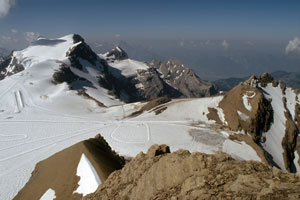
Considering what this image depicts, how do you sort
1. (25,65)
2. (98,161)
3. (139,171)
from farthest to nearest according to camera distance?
(25,65), (98,161), (139,171)

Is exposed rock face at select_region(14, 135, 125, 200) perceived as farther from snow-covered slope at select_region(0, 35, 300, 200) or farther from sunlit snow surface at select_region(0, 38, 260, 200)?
sunlit snow surface at select_region(0, 38, 260, 200)

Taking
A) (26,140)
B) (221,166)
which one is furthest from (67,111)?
(221,166)

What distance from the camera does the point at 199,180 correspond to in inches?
441

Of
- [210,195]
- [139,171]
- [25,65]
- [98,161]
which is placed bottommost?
[25,65]

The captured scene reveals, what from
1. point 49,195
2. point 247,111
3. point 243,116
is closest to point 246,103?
point 247,111

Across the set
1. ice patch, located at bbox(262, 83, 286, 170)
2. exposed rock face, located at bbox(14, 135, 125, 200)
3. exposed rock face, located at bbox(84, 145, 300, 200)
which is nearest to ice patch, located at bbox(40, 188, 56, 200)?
exposed rock face, located at bbox(14, 135, 125, 200)

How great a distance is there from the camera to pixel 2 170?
34.7 m

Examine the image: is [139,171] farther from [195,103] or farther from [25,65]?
[25,65]

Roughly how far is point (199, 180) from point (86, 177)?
669 inches

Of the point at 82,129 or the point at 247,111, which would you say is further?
the point at 247,111

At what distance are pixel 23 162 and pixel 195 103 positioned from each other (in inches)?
2076

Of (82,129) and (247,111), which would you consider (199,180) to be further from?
(247,111)

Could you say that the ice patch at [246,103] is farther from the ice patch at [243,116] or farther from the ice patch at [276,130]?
the ice patch at [276,130]

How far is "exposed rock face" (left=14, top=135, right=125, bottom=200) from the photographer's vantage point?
23.0m
